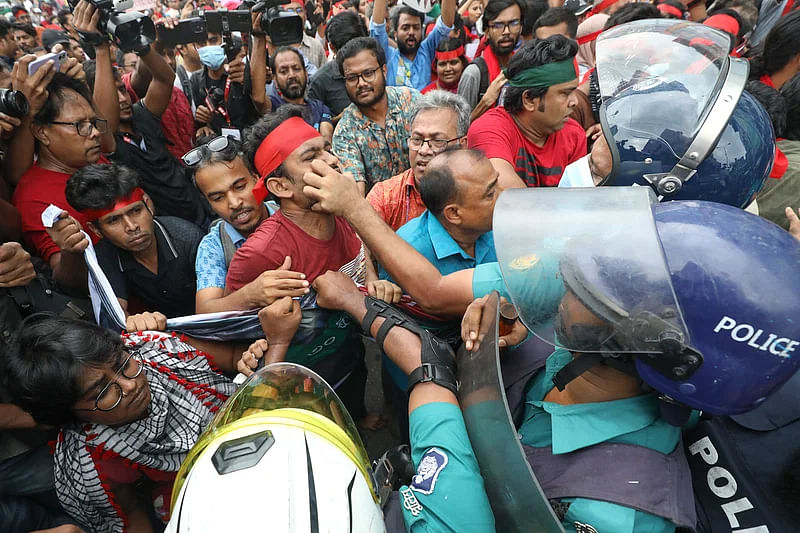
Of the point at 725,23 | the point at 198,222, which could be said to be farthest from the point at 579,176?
the point at 725,23

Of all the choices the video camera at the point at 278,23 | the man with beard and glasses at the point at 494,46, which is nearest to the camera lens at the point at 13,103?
the video camera at the point at 278,23

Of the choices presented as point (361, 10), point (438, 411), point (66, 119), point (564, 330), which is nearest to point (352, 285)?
point (438, 411)

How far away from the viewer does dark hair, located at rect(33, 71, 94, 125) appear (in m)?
2.84

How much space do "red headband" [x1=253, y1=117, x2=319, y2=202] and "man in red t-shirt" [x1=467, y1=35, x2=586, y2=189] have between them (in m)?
1.06

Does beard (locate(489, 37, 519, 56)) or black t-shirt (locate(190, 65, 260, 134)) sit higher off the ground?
beard (locate(489, 37, 519, 56))

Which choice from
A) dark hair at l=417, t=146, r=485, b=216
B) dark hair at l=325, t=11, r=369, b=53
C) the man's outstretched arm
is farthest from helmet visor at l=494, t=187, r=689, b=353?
dark hair at l=325, t=11, r=369, b=53

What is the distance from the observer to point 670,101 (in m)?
1.65

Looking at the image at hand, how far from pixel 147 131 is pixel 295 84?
1.53 m

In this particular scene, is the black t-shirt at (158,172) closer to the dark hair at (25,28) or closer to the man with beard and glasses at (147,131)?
the man with beard and glasses at (147,131)

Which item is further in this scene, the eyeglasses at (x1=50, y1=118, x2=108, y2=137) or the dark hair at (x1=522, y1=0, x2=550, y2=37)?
the dark hair at (x1=522, y1=0, x2=550, y2=37)

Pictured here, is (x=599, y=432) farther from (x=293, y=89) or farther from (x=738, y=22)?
(x=738, y=22)

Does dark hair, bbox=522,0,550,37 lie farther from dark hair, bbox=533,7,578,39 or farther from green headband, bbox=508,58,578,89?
green headband, bbox=508,58,578,89

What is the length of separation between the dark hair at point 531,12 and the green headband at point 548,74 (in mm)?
2176

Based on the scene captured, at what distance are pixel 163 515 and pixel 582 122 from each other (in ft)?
12.4
